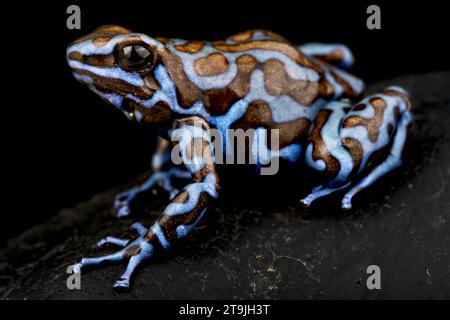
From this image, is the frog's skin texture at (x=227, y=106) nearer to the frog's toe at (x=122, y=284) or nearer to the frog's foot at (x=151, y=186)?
the frog's toe at (x=122, y=284)

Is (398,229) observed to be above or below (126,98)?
below

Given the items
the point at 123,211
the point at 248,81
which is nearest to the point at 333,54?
the point at 248,81

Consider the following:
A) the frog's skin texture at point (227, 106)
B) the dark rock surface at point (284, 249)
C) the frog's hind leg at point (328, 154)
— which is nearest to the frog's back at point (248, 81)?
the frog's skin texture at point (227, 106)

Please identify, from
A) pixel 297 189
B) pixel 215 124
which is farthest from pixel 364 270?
pixel 215 124

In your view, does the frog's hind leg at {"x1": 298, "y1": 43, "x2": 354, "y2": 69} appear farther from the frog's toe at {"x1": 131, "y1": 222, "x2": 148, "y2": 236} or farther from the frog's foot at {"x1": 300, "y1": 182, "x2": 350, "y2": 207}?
the frog's toe at {"x1": 131, "y1": 222, "x2": 148, "y2": 236}
